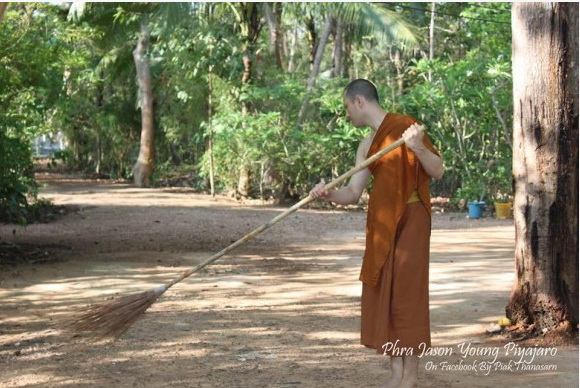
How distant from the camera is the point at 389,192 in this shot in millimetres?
4766

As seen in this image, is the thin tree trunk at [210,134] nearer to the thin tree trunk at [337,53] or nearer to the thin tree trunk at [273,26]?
the thin tree trunk at [273,26]

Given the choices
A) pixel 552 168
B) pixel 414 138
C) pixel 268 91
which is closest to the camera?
pixel 414 138

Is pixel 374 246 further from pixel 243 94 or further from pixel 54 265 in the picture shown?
pixel 243 94

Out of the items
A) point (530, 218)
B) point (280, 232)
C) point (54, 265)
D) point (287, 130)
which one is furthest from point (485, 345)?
point (287, 130)

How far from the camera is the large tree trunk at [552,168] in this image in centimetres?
624

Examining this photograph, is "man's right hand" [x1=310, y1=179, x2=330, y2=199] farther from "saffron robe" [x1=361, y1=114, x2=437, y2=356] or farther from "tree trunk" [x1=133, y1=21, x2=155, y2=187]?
"tree trunk" [x1=133, y1=21, x2=155, y2=187]

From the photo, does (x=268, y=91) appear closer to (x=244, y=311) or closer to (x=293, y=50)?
(x=244, y=311)

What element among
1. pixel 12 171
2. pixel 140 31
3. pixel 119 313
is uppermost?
pixel 140 31

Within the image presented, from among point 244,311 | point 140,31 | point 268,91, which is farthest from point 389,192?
point 140,31

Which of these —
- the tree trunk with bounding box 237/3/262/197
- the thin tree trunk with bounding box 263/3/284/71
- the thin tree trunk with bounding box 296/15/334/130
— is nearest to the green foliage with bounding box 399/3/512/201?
the thin tree trunk with bounding box 296/15/334/130

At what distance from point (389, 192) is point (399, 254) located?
325 millimetres

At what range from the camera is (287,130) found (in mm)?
18875

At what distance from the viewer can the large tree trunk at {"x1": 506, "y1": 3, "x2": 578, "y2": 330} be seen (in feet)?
20.5

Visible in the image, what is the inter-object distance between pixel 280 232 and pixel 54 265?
15.6 feet
